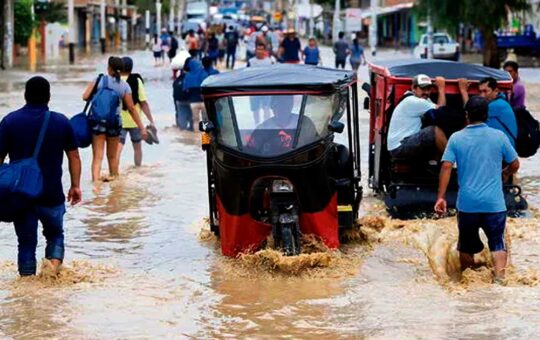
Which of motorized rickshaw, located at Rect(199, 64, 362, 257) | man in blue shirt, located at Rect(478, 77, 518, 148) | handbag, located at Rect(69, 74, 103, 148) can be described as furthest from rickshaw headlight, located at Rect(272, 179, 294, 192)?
handbag, located at Rect(69, 74, 103, 148)

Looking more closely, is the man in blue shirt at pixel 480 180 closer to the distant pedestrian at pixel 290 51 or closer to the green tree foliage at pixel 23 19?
the distant pedestrian at pixel 290 51

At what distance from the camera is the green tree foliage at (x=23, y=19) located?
58472mm

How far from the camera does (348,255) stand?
442 inches

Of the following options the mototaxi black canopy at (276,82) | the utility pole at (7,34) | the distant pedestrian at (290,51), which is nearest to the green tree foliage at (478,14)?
the distant pedestrian at (290,51)

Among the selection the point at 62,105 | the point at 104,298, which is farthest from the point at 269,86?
the point at 62,105

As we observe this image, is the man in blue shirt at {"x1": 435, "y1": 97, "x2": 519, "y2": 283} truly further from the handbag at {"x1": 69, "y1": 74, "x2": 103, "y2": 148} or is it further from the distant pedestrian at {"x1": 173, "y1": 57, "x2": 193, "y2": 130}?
the distant pedestrian at {"x1": 173, "y1": 57, "x2": 193, "y2": 130}

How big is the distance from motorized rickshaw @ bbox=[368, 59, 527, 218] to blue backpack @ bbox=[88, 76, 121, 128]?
3130mm

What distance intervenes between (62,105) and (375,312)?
2115 centimetres

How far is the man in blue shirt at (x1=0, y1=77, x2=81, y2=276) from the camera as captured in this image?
9.55 m

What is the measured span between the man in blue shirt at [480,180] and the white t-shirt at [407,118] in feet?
11.2

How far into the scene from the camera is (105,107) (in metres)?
15.2

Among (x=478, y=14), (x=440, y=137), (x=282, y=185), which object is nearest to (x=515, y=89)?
(x=440, y=137)

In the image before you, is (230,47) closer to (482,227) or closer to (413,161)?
(413,161)

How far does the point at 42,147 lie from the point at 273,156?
1887 millimetres
